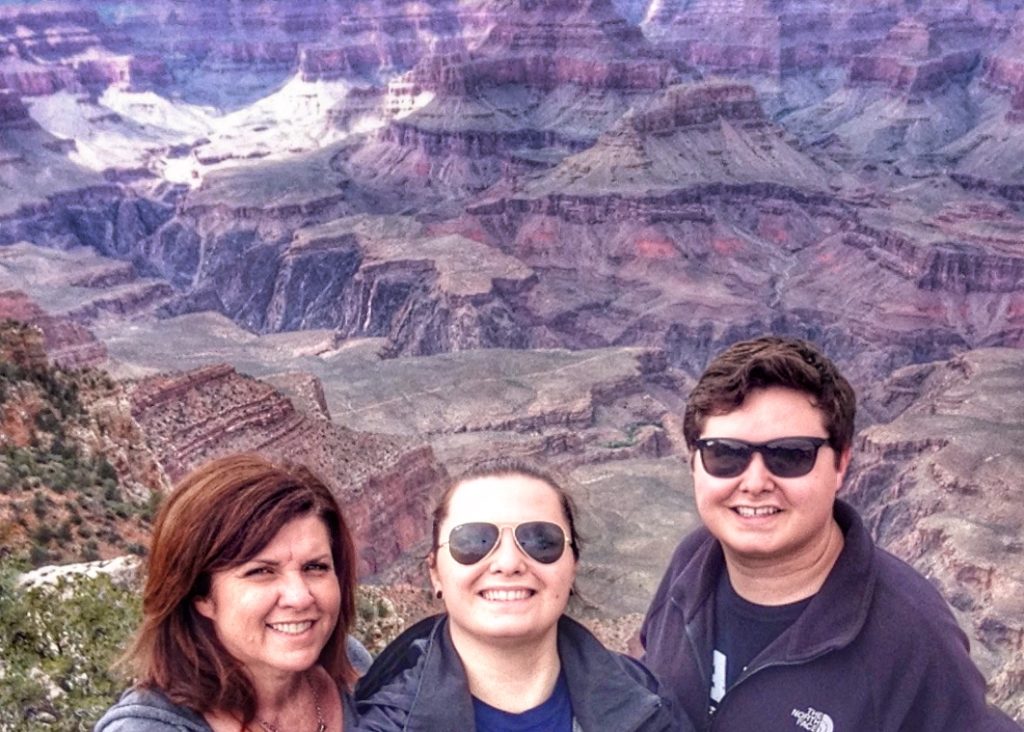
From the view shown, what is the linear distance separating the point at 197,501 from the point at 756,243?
3285 inches

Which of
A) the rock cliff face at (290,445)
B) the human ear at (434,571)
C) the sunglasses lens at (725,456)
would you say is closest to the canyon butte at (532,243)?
the rock cliff face at (290,445)

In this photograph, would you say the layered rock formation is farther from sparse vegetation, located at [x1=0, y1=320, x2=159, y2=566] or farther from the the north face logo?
the the north face logo

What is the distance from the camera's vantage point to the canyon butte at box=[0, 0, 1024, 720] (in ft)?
105

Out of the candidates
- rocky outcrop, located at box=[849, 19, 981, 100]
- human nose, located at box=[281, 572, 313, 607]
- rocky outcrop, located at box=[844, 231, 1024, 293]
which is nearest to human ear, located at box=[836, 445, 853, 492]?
human nose, located at box=[281, 572, 313, 607]

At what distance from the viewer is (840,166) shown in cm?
9894

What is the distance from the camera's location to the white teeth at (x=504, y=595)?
5031 mm

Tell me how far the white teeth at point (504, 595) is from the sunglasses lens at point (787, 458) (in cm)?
157

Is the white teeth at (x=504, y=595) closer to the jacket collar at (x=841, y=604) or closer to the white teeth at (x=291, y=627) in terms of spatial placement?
the white teeth at (x=291, y=627)

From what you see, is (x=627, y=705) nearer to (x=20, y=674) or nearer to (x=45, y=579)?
Answer: (x=20, y=674)

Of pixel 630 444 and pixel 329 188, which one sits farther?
pixel 329 188

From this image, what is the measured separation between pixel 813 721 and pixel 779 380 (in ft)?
6.15

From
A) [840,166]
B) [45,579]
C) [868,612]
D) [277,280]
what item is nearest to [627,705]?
[868,612]

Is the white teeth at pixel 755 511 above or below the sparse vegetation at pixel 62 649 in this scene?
above

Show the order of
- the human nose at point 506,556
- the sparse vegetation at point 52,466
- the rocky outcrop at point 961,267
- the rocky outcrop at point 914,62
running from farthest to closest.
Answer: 1. the rocky outcrop at point 914,62
2. the rocky outcrop at point 961,267
3. the sparse vegetation at point 52,466
4. the human nose at point 506,556
